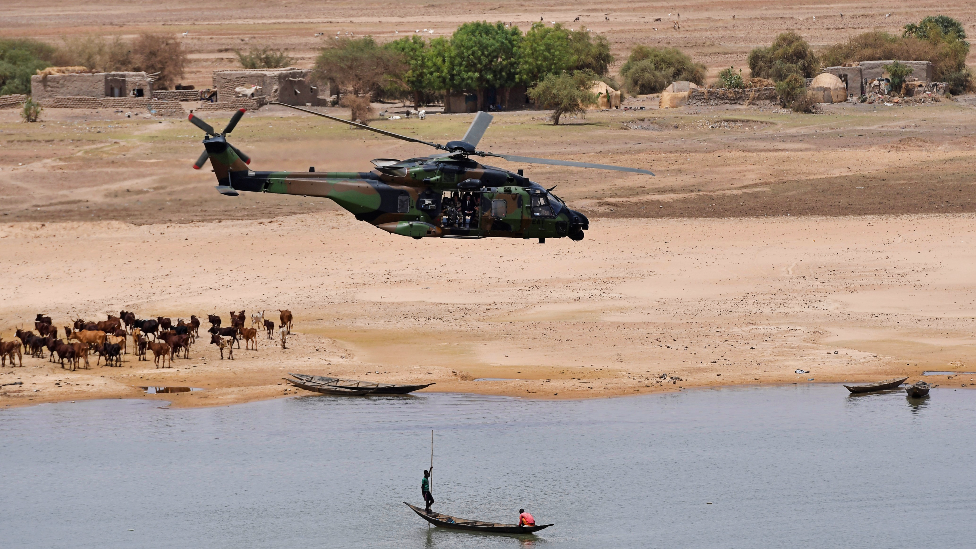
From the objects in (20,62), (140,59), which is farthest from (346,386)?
Result: (20,62)

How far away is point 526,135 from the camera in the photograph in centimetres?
6712

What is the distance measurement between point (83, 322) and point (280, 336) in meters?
4.76

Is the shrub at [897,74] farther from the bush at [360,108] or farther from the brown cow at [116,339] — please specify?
the brown cow at [116,339]

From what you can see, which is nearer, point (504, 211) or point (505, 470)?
point (505, 470)

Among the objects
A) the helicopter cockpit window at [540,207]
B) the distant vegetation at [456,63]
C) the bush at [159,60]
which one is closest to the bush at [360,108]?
the distant vegetation at [456,63]

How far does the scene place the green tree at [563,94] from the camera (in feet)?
241

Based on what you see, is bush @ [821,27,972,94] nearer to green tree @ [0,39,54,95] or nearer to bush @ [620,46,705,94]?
bush @ [620,46,705,94]

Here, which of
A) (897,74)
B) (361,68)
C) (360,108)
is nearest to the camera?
(360,108)

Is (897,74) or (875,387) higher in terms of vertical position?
(897,74)

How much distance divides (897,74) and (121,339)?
56633 mm

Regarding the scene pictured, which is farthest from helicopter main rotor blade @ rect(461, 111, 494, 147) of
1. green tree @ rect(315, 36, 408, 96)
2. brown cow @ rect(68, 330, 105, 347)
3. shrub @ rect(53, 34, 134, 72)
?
shrub @ rect(53, 34, 134, 72)

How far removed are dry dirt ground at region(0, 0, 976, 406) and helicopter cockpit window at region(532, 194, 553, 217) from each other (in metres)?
4.05

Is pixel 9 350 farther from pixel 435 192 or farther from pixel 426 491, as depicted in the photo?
pixel 426 491

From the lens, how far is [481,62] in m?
79.1
